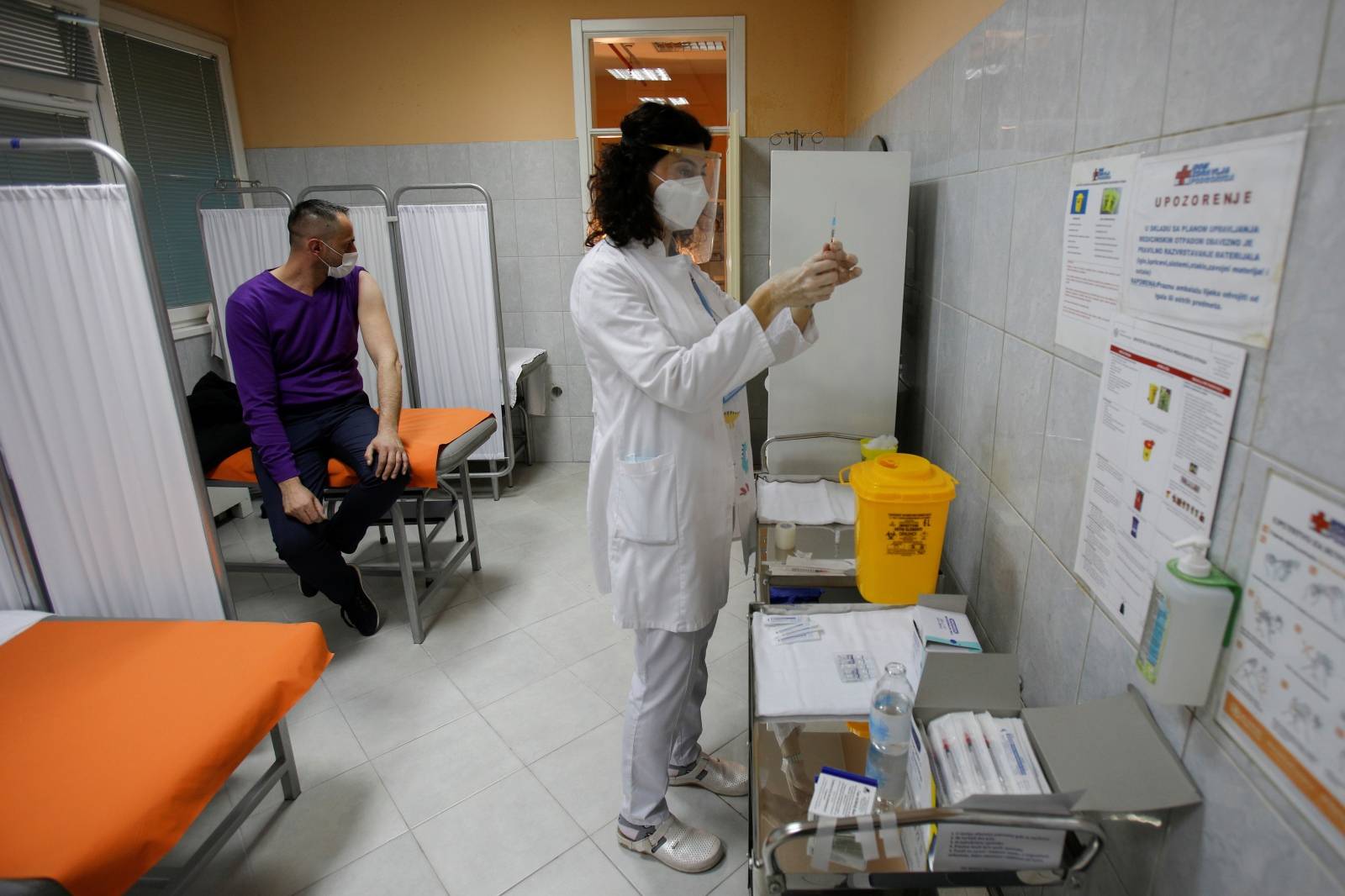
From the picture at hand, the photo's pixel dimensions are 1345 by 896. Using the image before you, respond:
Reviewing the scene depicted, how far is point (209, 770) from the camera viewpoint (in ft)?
4.33

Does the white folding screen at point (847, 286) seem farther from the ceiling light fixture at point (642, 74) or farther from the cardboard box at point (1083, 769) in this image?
the ceiling light fixture at point (642, 74)

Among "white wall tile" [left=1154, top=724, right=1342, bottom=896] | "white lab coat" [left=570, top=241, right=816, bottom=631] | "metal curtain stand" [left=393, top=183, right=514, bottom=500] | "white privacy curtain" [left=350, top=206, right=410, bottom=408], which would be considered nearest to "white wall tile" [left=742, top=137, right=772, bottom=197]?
"metal curtain stand" [left=393, top=183, right=514, bottom=500]

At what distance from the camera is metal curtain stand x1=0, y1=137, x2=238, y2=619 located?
1.51 meters

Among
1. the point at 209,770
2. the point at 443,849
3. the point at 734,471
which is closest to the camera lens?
the point at 209,770

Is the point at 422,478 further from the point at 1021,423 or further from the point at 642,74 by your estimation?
the point at 642,74

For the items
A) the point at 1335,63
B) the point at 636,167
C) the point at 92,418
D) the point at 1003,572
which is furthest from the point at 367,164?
the point at 1335,63

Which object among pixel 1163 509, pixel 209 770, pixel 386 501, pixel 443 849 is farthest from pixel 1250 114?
pixel 386 501

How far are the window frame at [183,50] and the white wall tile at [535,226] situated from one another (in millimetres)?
1625

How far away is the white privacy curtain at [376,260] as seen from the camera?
3318 mm

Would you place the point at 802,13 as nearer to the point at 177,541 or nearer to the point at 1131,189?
the point at 1131,189

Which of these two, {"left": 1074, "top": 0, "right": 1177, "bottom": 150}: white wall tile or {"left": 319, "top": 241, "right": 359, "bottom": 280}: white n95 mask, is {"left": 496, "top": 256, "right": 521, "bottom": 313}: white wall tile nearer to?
{"left": 319, "top": 241, "right": 359, "bottom": 280}: white n95 mask

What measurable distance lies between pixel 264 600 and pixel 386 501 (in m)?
0.94

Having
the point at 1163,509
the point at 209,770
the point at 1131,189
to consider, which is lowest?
the point at 209,770

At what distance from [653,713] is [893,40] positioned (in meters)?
2.49
